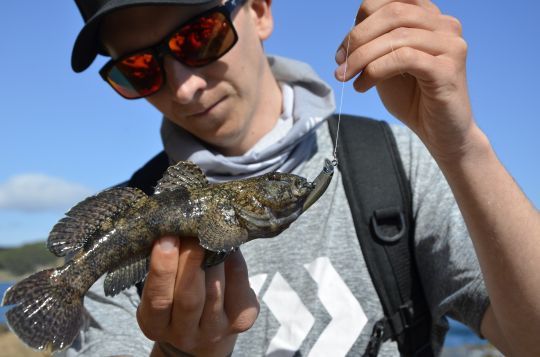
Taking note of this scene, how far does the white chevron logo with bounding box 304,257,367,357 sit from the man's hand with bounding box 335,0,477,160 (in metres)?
1.51

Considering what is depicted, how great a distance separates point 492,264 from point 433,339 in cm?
118

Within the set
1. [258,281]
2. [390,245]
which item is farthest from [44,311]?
[390,245]

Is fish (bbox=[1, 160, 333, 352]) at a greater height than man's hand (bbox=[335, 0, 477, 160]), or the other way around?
man's hand (bbox=[335, 0, 477, 160])

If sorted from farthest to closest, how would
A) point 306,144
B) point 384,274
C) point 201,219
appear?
1. point 306,144
2. point 384,274
3. point 201,219

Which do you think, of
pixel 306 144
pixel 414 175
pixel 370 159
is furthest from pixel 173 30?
pixel 414 175

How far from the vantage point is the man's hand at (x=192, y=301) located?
360cm

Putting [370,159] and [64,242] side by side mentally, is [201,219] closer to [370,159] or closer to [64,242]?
[64,242]

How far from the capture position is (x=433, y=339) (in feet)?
16.1

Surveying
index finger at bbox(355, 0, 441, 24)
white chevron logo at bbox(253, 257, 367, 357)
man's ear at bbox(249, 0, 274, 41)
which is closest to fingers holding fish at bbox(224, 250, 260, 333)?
white chevron logo at bbox(253, 257, 367, 357)

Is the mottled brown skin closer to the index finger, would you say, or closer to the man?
the man

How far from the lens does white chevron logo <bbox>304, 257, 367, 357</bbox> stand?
4891mm

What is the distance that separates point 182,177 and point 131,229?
45 cm

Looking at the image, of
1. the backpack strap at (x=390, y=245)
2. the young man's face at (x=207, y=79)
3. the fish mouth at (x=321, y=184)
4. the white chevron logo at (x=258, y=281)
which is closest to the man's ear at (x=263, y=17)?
the young man's face at (x=207, y=79)

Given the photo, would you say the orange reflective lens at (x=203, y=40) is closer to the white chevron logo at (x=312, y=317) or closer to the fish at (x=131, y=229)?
the fish at (x=131, y=229)
